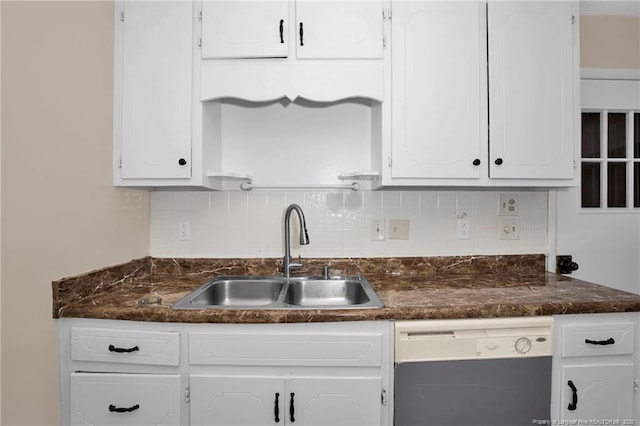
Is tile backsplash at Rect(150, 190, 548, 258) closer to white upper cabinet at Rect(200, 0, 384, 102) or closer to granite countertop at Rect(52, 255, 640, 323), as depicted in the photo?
granite countertop at Rect(52, 255, 640, 323)

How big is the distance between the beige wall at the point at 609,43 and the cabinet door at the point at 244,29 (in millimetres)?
1747

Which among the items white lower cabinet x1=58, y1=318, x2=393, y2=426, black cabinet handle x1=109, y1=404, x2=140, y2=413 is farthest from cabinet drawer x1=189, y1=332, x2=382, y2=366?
black cabinet handle x1=109, y1=404, x2=140, y2=413

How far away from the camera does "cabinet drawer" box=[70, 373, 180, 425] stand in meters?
1.33

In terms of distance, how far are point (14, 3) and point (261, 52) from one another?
2.87 feet

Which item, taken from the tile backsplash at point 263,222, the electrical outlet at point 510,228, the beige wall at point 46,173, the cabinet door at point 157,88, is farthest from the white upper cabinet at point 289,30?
the electrical outlet at point 510,228

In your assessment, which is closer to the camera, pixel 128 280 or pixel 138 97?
pixel 138 97

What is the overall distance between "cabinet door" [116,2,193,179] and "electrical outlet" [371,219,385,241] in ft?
3.31

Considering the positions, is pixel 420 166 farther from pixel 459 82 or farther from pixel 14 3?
pixel 14 3

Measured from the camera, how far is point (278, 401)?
133 centimetres

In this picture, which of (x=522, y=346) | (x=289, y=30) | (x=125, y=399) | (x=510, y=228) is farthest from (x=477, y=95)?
(x=125, y=399)

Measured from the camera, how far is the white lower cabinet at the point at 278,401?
1324 millimetres

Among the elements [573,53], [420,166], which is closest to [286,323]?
[420,166]

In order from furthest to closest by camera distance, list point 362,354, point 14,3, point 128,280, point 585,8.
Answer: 1. point 585,8
2. point 128,280
3. point 362,354
4. point 14,3

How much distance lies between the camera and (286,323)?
1339 millimetres
